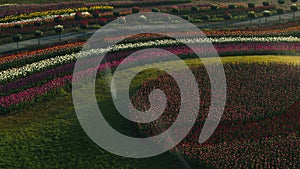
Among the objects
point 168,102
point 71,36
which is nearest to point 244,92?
point 168,102

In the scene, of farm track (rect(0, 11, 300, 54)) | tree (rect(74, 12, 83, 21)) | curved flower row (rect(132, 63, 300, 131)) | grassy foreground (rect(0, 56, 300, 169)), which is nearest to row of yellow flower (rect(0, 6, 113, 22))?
tree (rect(74, 12, 83, 21))

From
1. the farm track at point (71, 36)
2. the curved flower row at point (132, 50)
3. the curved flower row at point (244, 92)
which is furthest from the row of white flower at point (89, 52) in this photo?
the farm track at point (71, 36)

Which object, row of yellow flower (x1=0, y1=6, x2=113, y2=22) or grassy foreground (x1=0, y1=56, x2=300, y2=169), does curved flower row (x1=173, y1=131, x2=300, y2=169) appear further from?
row of yellow flower (x1=0, y1=6, x2=113, y2=22)

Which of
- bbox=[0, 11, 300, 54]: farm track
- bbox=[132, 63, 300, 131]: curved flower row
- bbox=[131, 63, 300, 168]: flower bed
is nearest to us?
bbox=[131, 63, 300, 168]: flower bed

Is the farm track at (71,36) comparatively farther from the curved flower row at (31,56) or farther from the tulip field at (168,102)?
the curved flower row at (31,56)

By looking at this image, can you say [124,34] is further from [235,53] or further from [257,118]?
[257,118]

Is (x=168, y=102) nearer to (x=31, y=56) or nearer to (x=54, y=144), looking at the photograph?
(x=54, y=144)
